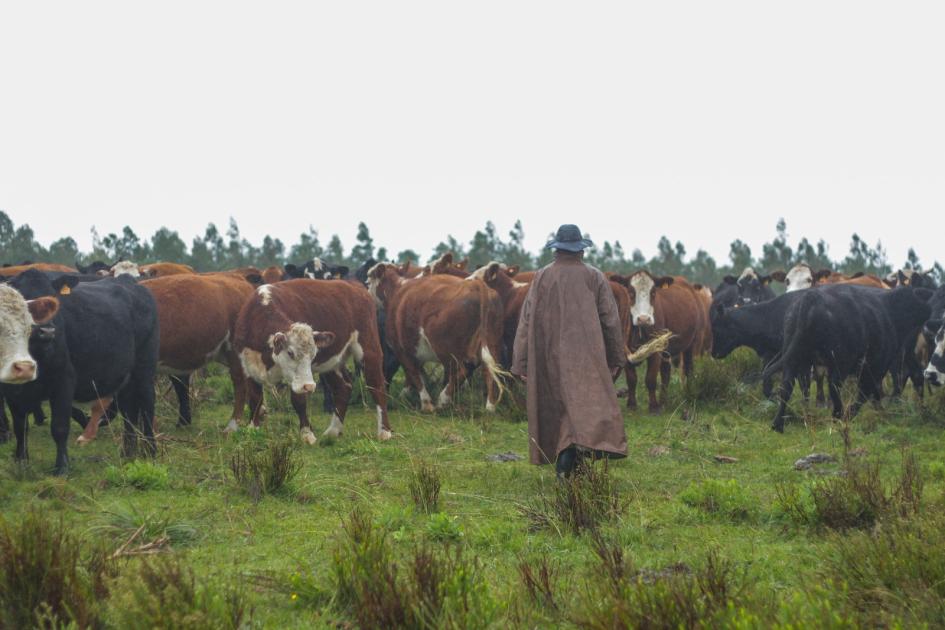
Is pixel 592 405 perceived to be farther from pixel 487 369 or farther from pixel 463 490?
pixel 487 369

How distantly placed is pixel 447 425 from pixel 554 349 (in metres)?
4.23

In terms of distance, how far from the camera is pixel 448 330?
1288 cm

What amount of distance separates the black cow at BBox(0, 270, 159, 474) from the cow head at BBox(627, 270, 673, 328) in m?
6.77

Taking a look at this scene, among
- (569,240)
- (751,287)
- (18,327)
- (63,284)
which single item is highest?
(569,240)

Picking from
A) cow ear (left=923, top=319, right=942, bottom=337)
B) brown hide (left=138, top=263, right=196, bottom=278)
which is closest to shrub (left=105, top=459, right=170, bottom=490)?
cow ear (left=923, top=319, right=942, bottom=337)

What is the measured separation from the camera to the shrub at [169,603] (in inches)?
156

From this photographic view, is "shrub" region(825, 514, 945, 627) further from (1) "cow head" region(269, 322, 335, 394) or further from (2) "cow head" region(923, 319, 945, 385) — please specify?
(1) "cow head" region(269, 322, 335, 394)

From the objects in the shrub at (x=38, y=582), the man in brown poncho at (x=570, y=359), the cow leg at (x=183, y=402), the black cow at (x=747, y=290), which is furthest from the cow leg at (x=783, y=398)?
the black cow at (x=747, y=290)

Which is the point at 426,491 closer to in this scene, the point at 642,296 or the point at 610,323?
the point at 610,323

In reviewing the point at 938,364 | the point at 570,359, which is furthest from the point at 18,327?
the point at 938,364

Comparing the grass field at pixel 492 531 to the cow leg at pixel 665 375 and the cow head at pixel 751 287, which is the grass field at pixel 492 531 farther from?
the cow head at pixel 751 287

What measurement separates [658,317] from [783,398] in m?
3.40

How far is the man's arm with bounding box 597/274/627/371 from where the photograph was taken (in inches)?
308

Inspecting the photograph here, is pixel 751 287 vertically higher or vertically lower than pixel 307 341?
lower
